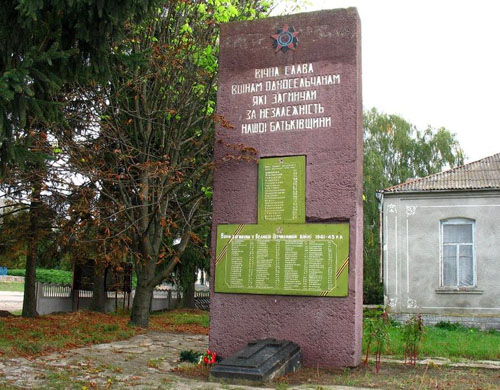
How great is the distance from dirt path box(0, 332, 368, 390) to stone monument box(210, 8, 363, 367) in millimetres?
1196

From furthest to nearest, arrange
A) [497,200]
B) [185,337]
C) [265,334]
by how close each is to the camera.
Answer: [497,200] → [185,337] → [265,334]

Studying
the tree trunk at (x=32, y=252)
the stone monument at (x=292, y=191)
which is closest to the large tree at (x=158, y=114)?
the tree trunk at (x=32, y=252)

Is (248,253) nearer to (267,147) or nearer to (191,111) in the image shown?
(267,147)

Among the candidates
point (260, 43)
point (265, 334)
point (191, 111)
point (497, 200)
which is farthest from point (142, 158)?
point (497, 200)

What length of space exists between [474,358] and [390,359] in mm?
1707

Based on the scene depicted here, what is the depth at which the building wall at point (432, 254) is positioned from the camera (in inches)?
618

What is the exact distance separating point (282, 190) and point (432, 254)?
31.1ft

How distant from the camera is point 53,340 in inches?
393

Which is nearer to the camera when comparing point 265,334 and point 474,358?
point 265,334

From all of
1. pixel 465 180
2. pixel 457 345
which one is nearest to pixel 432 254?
pixel 465 180

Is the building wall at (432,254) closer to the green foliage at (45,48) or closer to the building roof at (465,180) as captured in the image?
the building roof at (465,180)

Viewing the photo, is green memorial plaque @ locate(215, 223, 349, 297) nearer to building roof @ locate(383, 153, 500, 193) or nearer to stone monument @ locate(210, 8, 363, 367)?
stone monument @ locate(210, 8, 363, 367)

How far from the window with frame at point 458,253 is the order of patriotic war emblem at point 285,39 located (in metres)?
9.72

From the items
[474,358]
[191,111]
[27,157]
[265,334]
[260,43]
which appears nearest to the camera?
[27,157]
